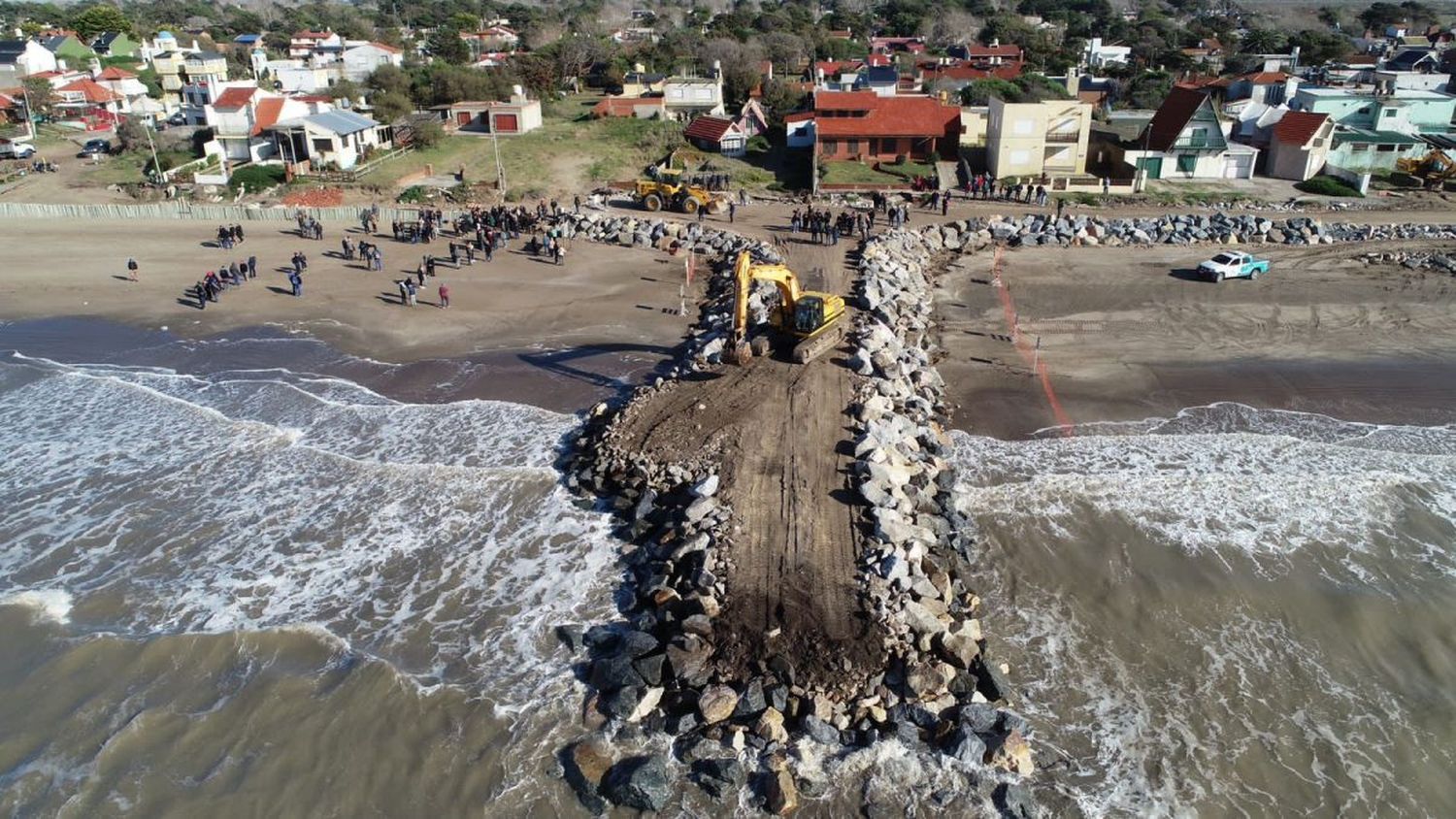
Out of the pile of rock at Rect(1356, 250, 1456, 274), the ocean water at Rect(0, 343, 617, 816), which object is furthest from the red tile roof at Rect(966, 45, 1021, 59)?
the ocean water at Rect(0, 343, 617, 816)

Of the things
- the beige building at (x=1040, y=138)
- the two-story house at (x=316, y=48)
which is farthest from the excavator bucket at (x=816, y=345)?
the two-story house at (x=316, y=48)

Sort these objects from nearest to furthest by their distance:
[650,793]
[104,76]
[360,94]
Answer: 1. [650,793]
2. [360,94]
3. [104,76]

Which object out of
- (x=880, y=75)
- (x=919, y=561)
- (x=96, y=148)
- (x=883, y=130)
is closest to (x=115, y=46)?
(x=96, y=148)

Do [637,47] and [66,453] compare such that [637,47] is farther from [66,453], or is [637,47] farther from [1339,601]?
[1339,601]

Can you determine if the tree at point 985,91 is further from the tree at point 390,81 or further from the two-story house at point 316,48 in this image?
the two-story house at point 316,48

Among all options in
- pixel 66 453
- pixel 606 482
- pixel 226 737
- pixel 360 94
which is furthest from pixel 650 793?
pixel 360 94

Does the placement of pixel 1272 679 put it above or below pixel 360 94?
below

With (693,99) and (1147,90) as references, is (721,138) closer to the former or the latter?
(693,99)
